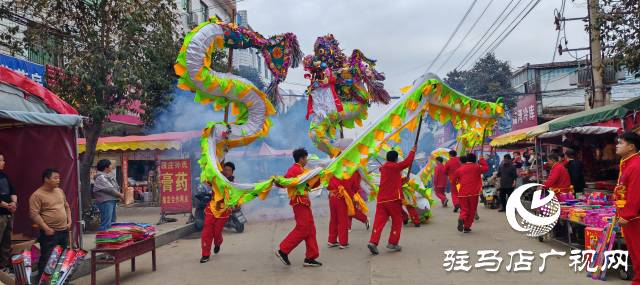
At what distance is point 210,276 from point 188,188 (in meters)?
5.34

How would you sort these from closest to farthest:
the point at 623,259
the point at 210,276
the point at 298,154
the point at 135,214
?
the point at 623,259 < the point at 210,276 < the point at 298,154 < the point at 135,214

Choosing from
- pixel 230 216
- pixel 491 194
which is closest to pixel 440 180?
pixel 491 194

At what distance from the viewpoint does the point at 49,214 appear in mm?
5379

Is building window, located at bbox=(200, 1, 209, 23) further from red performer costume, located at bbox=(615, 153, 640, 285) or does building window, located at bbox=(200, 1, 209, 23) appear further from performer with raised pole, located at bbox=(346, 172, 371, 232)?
red performer costume, located at bbox=(615, 153, 640, 285)

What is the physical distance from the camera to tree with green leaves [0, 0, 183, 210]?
919cm

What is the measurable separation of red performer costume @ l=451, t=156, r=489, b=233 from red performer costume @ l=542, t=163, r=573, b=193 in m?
1.12

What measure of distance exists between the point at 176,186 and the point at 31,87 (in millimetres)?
5066

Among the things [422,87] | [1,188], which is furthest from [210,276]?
[422,87]

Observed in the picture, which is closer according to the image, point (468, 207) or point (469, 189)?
point (469, 189)

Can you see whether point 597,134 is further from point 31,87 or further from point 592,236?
point 31,87

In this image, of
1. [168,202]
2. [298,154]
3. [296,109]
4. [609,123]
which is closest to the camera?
[298,154]

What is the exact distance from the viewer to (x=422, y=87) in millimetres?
6680

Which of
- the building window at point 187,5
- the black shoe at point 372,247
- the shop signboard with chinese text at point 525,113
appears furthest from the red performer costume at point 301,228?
the shop signboard with chinese text at point 525,113

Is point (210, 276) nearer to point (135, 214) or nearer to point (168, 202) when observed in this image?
point (168, 202)
